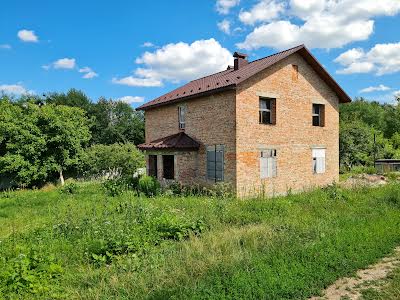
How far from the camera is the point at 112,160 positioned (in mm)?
28297

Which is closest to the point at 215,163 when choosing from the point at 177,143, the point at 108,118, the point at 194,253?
the point at 177,143

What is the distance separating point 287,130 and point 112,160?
17384 mm

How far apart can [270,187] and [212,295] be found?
11.5 metres

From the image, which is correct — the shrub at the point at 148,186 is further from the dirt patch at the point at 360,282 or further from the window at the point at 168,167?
the dirt patch at the point at 360,282

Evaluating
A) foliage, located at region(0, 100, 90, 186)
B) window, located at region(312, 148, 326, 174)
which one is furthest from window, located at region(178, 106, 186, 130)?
foliage, located at region(0, 100, 90, 186)

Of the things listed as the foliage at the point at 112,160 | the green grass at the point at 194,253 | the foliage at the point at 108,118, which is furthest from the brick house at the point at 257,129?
the foliage at the point at 108,118

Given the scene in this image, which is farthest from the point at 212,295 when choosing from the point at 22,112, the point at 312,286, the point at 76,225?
the point at 22,112

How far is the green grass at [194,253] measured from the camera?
5.00m

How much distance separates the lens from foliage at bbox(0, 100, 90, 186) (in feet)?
82.3

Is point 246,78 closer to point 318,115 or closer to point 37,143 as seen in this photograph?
point 318,115

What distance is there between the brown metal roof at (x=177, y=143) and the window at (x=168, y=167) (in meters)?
1.22

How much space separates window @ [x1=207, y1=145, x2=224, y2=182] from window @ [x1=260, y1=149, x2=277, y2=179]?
2.03 metres

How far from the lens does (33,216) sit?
11.2 metres

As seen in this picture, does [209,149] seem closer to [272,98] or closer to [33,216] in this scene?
[272,98]
